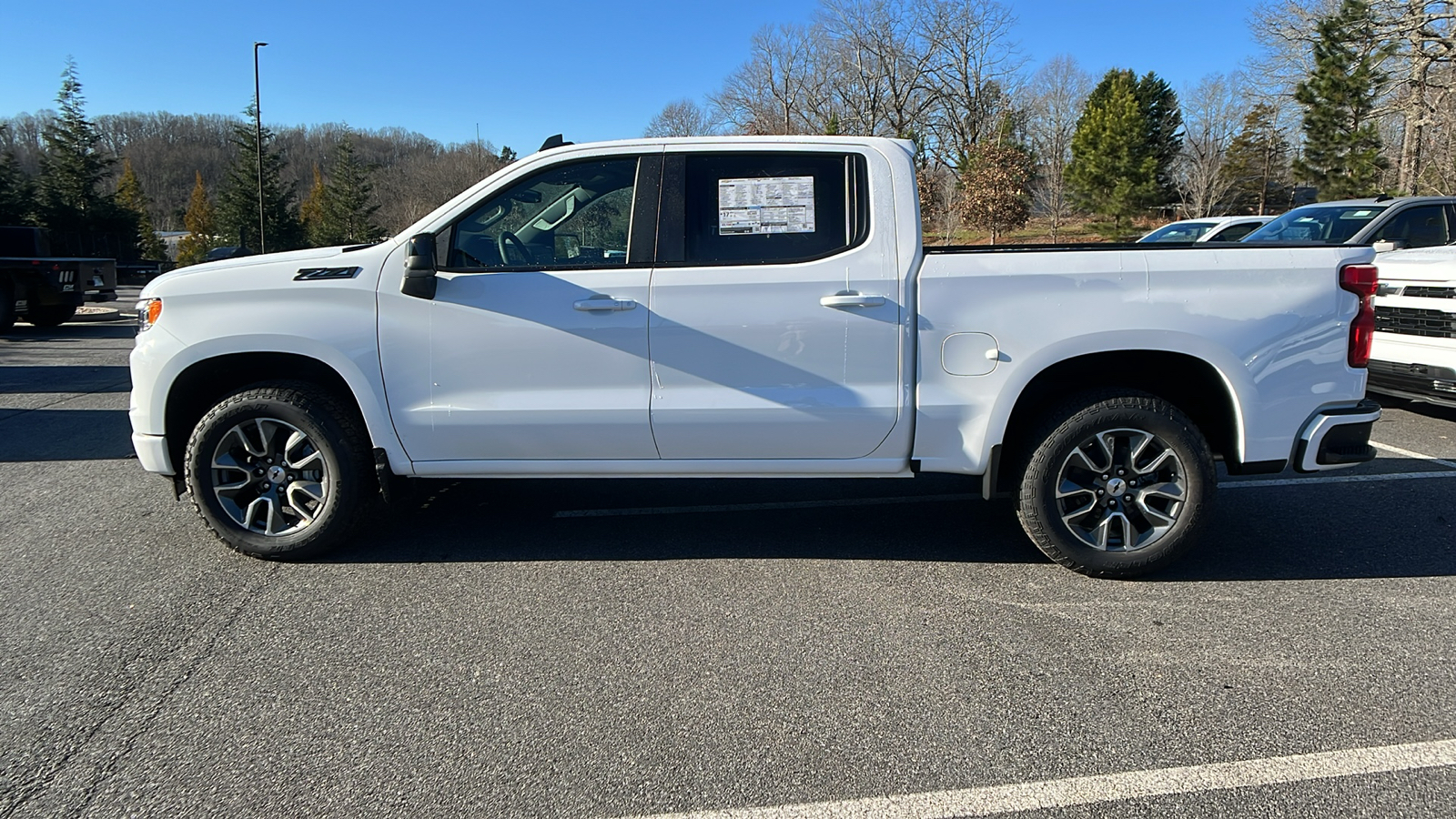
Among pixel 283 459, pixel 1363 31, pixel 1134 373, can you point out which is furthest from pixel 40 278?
pixel 1363 31

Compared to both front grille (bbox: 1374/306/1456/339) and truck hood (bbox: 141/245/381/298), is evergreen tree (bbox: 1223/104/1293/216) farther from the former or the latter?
truck hood (bbox: 141/245/381/298)

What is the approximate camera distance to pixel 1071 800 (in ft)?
8.21

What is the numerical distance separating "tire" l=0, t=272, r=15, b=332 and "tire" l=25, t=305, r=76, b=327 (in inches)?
19.1

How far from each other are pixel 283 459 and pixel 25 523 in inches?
74.4

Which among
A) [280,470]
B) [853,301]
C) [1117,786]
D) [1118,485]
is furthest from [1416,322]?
[280,470]

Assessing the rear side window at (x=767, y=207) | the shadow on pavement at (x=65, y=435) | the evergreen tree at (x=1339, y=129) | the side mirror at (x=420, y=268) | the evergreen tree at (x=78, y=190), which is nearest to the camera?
the side mirror at (x=420, y=268)

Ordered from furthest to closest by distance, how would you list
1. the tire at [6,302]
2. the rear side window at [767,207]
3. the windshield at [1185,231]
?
the windshield at [1185,231] < the tire at [6,302] < the rear side window at [767,207]

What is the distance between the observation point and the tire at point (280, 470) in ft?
13.8

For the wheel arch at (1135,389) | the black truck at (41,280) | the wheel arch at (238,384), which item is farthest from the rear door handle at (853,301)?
the black truck at (41,280)

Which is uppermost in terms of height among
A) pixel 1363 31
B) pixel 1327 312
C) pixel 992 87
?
pixel 992 87

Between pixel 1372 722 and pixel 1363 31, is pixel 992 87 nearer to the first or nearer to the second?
pixel 1363 31

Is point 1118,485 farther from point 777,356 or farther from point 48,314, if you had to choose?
point 48,314

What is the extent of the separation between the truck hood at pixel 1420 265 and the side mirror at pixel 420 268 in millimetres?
6885

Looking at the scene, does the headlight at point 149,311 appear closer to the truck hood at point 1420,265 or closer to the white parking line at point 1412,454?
the white parking line at point 1412,454
